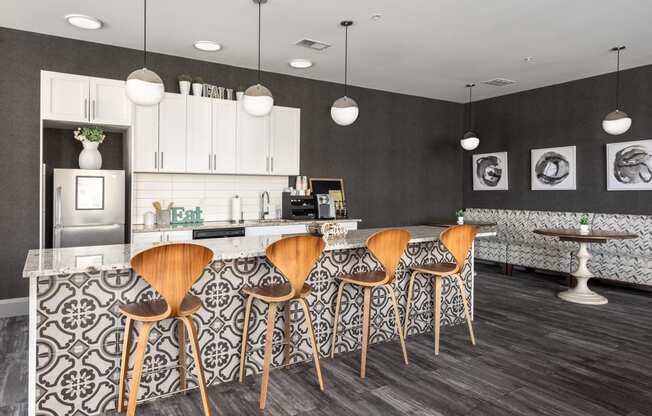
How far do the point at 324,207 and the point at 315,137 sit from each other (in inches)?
44.8

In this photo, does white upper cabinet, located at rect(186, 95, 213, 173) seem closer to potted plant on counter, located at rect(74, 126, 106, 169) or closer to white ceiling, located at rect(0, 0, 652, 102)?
white ceiling, located at rect(0, 0, 652, 102)

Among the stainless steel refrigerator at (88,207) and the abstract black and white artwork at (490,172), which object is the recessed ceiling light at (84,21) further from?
the abstract black and white artwork at (490,172)

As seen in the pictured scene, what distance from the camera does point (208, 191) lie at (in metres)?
5.44

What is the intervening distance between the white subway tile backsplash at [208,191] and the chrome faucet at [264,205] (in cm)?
6

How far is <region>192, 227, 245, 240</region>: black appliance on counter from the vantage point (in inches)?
183

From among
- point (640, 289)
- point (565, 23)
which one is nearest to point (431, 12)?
point (565, 23)

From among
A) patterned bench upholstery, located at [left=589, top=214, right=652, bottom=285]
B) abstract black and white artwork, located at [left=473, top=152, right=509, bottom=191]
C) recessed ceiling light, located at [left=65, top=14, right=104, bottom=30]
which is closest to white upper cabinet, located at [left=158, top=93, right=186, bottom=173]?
recessed ceiling light, located at [left=65, top=14, right=104, bottom=30]

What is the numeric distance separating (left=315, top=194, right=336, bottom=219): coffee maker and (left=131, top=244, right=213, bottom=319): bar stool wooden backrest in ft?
11.8

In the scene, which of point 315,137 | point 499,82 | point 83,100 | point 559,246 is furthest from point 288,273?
point 499,82

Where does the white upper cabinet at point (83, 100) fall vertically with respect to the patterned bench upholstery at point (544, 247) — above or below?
above

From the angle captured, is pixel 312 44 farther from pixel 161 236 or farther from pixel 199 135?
pixel 161 236

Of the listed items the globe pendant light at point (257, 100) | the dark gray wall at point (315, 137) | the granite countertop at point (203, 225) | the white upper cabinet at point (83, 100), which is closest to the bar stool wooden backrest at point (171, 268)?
the globe pendant light at point (257, 100)

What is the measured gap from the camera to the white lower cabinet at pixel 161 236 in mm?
4402

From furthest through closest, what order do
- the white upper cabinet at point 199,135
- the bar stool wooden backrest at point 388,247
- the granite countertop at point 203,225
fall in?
the white upper cabinet at point 199,135 < the granite countertop at point 203,225 < the bar stool wooden backrest at point 388,247
